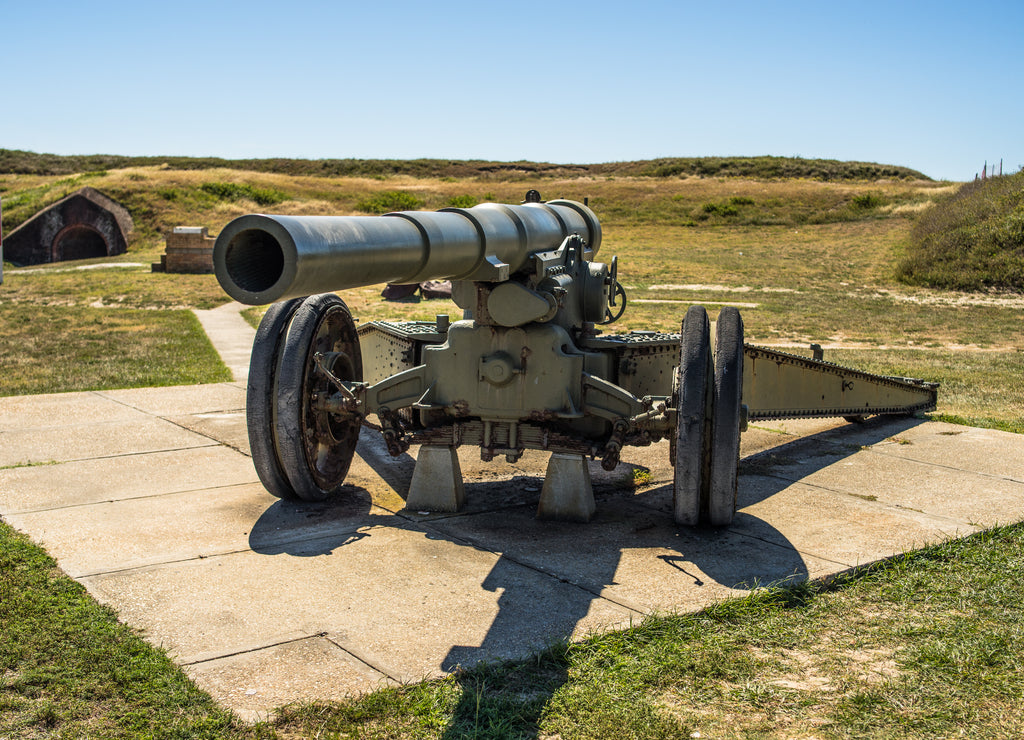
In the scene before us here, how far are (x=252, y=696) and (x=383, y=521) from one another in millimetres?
2123

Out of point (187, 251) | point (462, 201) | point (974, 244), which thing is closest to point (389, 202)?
point (462, 201)

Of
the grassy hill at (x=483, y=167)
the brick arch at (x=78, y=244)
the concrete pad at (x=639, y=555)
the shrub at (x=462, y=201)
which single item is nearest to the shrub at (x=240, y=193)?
the brick arch at (x=78, y=244)

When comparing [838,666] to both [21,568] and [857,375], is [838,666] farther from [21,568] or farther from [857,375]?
[857,375]

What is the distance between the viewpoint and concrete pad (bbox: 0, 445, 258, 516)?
5.55m

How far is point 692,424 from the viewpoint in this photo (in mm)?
4781

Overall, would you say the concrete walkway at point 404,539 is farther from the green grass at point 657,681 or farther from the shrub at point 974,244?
the shrub at point 974,244

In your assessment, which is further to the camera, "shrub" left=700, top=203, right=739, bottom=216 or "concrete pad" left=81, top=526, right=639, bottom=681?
"shrub" left=700, top=203, right=739, bottom=216

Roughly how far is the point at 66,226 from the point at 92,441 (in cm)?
3033

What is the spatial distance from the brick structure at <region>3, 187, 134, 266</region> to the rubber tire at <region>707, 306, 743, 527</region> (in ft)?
103

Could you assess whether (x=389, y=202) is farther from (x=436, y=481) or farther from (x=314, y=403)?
(x=436, y=481)

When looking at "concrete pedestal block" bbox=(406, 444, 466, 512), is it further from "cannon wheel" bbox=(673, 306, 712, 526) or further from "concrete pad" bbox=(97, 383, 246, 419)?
"concrete pad" bbox=(97, 383, 246, 419)

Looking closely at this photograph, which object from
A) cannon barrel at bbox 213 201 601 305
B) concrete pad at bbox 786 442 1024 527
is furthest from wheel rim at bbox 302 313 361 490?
concrete pad at bbox 786 442 1024 527

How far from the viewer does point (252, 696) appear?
10.6 feet

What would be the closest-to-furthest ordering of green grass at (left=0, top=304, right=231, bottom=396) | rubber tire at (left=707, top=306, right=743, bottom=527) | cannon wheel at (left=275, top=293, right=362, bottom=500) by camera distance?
rubber tire at (left=707, top=306, right=743, bottom=527), cannon wheel at (left=275, top=293, right=362, bottom=500), green grass at (left=0, top=304, right=231, bottom=396)
